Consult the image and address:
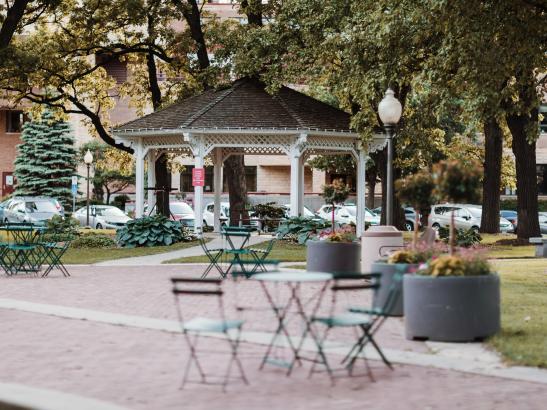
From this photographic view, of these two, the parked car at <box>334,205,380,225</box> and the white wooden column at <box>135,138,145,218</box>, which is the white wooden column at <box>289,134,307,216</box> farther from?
the parked car at <box>334,205,380,225</box>

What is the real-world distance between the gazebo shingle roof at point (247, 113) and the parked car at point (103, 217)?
546 inches

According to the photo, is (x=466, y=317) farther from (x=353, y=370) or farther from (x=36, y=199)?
(x=36, y=199)

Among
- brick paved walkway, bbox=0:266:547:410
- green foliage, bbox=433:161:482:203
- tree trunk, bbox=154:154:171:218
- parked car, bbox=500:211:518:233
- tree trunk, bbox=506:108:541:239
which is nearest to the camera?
brick paved walkway, bbox=0:266:547:410

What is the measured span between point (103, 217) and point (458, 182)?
3824cm

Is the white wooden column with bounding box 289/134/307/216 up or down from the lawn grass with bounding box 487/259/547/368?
up

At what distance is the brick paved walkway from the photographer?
28.1 ft

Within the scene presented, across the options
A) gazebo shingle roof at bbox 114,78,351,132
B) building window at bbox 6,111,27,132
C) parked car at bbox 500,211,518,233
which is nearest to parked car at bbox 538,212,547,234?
parked car at bbox 500,211,518,233

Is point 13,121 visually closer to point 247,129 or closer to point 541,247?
point 247,129

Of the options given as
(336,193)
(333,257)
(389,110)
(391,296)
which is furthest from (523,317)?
(336,193)

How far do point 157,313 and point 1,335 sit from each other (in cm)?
277

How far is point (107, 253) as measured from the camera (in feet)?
95.4

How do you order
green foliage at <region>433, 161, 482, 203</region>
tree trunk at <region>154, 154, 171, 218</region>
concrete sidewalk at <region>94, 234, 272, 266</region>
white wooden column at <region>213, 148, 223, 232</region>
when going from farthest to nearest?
white wooden column at <region>213, 148, 223, 232</region>
tree trunk at <region>154, 154, 171, 218</region>
concrete sidewalk at <region>94, 234, 272, 266</region>
green foliage at <region>433, 161, 482, 203</region>

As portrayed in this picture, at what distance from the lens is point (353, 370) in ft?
32.6

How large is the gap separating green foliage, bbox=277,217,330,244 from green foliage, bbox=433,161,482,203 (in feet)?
61.5
